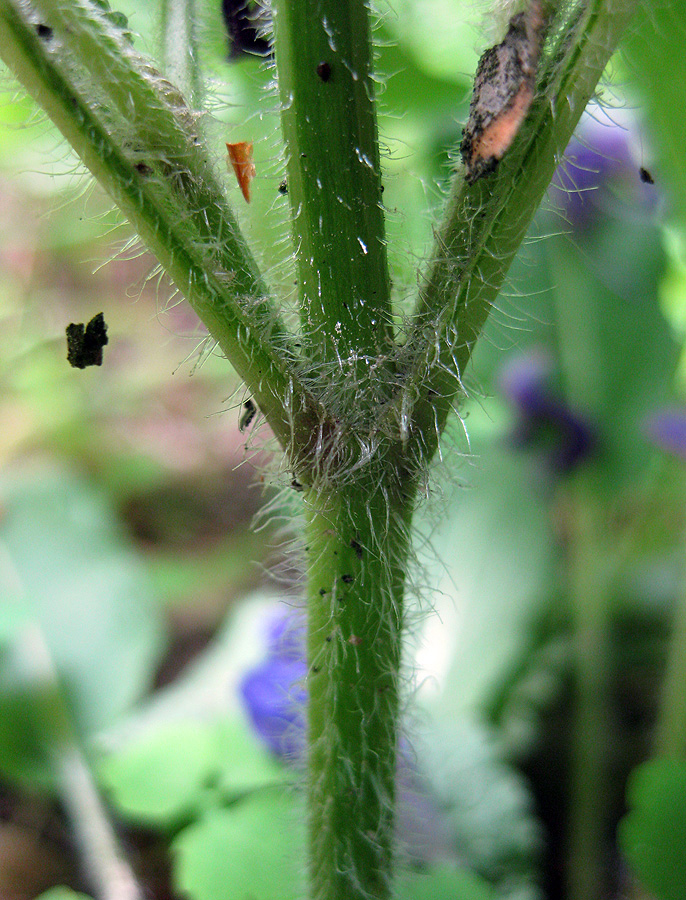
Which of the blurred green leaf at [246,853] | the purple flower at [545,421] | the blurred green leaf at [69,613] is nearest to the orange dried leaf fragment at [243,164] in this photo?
the blurred green leaf at [246,853]

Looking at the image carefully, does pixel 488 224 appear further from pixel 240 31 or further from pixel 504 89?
pixel 240 31

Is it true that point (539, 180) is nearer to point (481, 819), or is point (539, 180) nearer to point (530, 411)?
point (481, 819)

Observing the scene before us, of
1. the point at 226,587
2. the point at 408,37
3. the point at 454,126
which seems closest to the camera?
the point at 408,37

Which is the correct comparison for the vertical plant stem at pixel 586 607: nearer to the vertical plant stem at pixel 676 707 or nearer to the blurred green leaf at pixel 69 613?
the vertical plant stem at pixel 676 707

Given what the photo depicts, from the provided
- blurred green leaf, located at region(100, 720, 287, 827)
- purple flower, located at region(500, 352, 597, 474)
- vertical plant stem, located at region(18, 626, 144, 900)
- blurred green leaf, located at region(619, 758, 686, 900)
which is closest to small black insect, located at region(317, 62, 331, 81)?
blurred green leaf, located at region(619, 758, 686, 900)

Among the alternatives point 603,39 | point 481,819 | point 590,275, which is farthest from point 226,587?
point 603,39

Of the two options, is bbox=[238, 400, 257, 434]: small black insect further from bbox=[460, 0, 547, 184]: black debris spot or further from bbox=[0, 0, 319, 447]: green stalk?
bbox=[460, 0, 547, 184]: black debris spot
